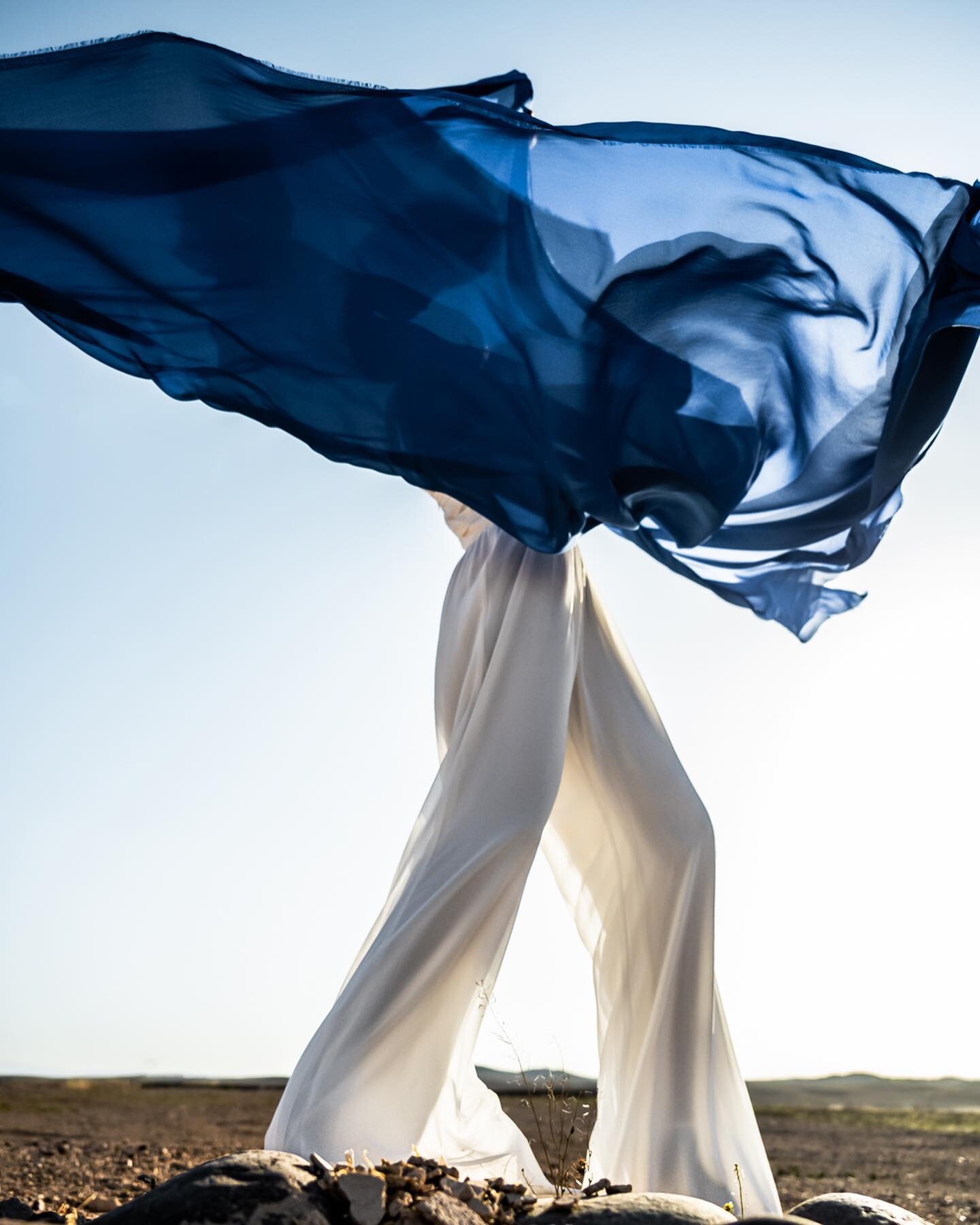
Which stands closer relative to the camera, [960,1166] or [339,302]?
[339,302]

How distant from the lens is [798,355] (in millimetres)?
4828

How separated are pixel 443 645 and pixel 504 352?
1.22m

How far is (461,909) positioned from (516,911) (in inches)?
8.7

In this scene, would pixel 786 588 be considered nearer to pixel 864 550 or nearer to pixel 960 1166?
pixel 864 550

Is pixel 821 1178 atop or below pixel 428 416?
below

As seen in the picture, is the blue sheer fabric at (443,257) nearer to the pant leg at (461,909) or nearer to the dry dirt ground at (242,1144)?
the pant leg at (461,909)

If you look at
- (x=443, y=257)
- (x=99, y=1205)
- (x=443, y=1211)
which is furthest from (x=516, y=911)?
(x=443, y=257)

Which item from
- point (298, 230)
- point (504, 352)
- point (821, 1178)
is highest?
point (298, 230)

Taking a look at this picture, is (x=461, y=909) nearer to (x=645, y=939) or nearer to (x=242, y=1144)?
(x=645, y=939)

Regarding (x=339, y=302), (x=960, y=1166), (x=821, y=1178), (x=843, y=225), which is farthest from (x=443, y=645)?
(x=960, y=1166)

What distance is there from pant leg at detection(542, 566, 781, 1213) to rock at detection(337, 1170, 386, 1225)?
1443 mm

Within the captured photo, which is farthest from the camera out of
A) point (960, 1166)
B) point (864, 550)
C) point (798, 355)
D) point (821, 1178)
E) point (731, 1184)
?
point (960, 1166)

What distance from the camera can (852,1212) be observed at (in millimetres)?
3699

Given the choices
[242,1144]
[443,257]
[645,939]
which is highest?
[443,257]
